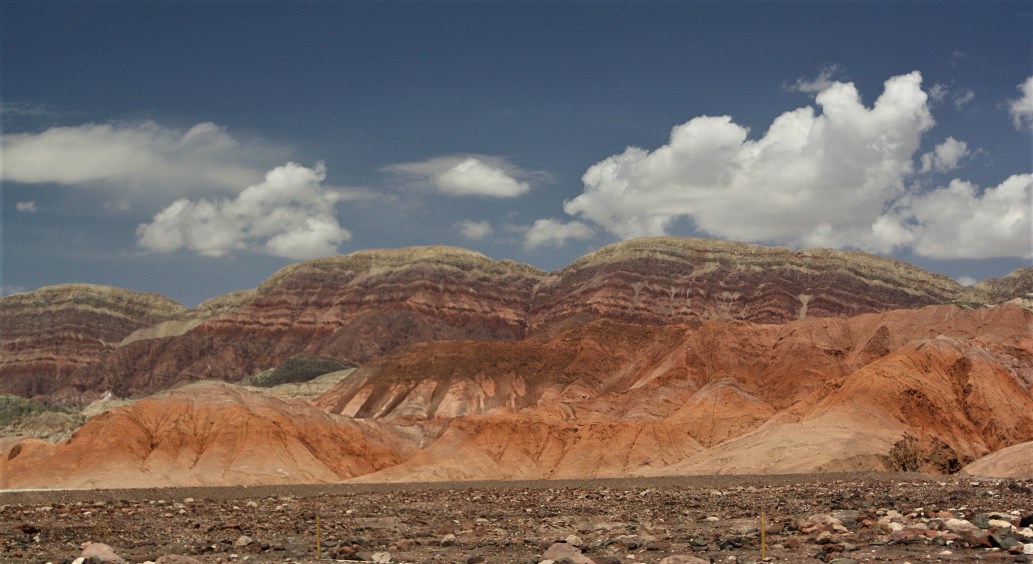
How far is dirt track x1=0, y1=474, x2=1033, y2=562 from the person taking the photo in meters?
30.8

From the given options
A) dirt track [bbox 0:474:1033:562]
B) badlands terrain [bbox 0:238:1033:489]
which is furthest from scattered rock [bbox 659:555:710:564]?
badlands terrain [bbox 0:238:1033:489]

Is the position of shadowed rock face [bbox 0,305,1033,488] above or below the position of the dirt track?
above

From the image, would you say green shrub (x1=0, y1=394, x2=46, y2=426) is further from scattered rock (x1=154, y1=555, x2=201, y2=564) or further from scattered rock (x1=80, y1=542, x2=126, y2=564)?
scattered rock (x1=154, y1=555, x2=201, y2=564)

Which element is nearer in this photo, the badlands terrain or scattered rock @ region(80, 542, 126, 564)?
scattered rock @ region(80, 542, 126, 564)

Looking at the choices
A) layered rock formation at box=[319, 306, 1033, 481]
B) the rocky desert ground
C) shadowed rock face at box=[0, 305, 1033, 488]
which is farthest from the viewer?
shadowed rock face at box=[0, 305, 1033, 488]

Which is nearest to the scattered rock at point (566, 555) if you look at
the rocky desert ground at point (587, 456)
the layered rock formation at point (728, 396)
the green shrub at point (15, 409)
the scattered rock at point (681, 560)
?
the rocky desert ground at point (587, 456)

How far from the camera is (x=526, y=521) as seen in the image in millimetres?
45312

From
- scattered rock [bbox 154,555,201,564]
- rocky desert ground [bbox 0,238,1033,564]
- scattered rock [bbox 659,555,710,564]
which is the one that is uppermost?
rocky desert ground [bbox 0,238,1033,564]

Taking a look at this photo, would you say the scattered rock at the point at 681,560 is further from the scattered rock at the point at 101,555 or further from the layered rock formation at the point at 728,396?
the layered rock formation at the point at 728,396

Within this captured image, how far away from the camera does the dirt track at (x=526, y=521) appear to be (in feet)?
101

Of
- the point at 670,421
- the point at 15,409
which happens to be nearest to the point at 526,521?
the point at 670,421

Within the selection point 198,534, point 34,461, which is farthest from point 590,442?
point 198,534

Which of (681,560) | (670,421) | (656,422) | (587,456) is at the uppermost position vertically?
(670,421)

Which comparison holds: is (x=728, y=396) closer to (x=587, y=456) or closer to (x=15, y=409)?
(x=587, y=456)
